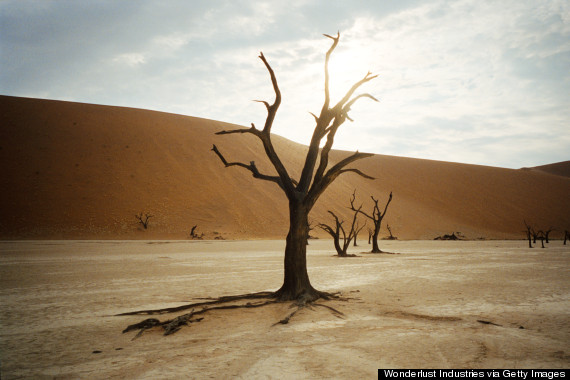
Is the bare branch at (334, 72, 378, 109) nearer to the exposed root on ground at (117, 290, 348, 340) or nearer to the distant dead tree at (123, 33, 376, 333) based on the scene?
the distant dead tree at (123, 33, 376, 333)

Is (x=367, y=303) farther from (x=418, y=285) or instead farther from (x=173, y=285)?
(x=173, y=285)

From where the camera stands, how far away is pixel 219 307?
571cm

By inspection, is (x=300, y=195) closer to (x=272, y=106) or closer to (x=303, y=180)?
(x=303, y=180)

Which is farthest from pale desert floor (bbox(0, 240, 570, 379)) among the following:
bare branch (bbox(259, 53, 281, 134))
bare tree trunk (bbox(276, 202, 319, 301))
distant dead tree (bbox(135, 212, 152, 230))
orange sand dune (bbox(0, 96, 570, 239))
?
orange sand dune (bbox(0, 96, 570, 239))

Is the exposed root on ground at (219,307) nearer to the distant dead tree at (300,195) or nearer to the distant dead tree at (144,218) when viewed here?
the distant dead tree at (300,195)

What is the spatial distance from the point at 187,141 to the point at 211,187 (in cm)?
1174

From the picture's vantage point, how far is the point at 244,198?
45188 millimetres

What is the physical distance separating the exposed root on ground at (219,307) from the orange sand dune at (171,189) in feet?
95.6

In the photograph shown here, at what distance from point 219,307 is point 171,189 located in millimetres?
38713

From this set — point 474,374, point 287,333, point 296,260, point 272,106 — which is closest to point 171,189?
point 272,106

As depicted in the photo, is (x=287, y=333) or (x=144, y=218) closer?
(x=287, y=333)

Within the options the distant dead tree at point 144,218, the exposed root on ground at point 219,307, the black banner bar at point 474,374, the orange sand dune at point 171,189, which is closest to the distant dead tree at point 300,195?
the exposed root on ground at point 219,307

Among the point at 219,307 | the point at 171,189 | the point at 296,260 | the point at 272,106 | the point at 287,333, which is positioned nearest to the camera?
the point at 287,333

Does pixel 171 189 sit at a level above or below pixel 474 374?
above
